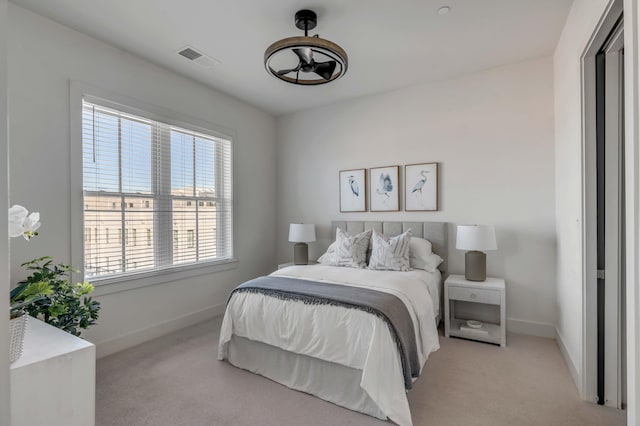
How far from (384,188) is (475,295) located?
1.64 metres

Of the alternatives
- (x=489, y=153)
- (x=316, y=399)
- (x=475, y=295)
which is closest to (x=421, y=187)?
(x=489, y=153)

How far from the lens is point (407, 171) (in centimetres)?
390

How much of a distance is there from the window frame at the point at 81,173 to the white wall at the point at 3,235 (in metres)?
2.52

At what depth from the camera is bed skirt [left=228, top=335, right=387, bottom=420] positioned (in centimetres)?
207

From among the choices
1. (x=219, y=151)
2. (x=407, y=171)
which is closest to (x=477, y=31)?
(x=407, y=171)

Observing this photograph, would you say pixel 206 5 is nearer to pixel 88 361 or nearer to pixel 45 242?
pixel 45 242

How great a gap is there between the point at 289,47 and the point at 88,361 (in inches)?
84.3

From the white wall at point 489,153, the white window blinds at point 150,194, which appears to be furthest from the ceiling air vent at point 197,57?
the white wall at point 489,153

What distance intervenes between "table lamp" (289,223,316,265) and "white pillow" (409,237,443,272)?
1.39m

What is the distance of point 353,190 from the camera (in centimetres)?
429

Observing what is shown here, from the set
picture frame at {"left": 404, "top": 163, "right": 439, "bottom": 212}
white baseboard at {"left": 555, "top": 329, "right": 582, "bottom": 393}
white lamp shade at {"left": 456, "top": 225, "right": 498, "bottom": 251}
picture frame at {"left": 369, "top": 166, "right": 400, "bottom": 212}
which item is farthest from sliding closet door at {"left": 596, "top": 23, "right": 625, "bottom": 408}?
picture frame at {"left": 369, "top": 166, "right": 400, "bottom": 212}

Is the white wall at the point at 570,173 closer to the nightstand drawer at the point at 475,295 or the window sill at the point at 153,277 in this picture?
the nightstand drawer at the point at 475,295

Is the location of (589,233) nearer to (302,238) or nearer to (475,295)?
(475,295)

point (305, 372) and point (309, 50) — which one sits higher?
point (309, 50)
